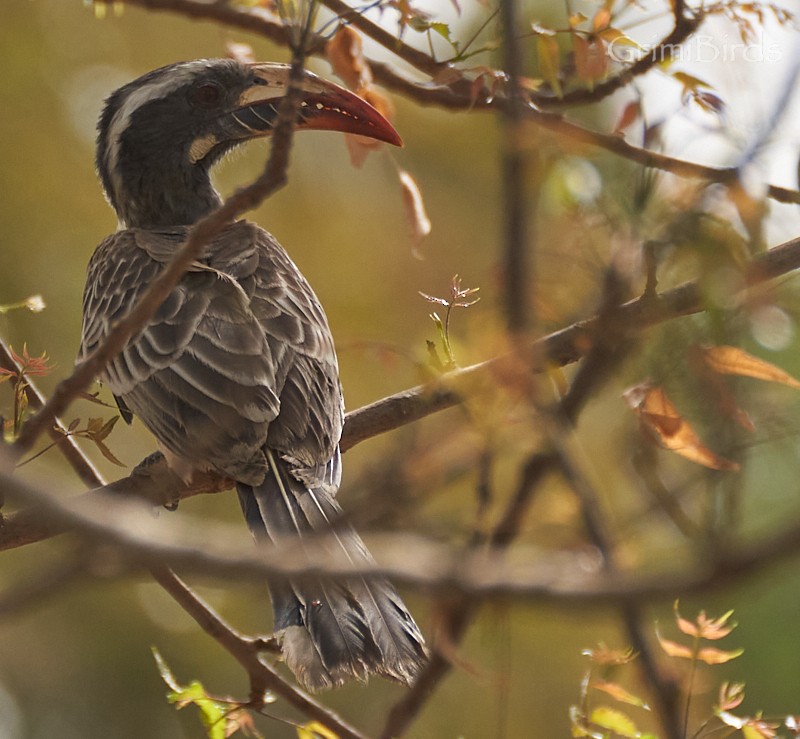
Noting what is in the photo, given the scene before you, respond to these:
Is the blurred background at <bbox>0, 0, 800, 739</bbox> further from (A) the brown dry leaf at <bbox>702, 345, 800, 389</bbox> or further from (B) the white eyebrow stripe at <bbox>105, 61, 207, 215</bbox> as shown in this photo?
(A) the brown dry leaf at <bbox>702, 345, 800, 389</bbox>

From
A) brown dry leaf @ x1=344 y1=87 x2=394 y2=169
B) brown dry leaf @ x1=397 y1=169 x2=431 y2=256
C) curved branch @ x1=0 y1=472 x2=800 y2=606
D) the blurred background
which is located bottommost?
the blurred background

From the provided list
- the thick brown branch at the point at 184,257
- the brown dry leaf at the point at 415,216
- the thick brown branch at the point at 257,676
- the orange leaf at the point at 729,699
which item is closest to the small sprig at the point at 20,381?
the thick brown branch at the point at 257,676

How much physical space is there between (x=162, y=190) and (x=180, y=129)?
24 centimetres

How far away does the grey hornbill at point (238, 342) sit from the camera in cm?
260

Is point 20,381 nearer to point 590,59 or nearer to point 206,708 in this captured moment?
point 206,708

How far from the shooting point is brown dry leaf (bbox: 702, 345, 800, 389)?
2.05 meters

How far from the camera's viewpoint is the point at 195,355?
331 centimetres

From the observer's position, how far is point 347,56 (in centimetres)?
319

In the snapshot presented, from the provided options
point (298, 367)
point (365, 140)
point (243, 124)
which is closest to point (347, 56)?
point (365, 140)

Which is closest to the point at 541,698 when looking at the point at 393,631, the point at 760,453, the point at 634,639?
the point at 393,631

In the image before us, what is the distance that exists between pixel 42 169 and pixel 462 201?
132 inches

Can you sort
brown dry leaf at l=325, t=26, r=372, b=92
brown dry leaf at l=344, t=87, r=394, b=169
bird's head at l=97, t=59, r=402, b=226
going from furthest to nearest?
bird's head at l=97, t=59, r=402, b=226, brown dry leaf at l=344, t=87, r=394, b=169, brown dry leaf at l=325, t=26, r=372, b=92

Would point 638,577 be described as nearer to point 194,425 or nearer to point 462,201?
point 194,425

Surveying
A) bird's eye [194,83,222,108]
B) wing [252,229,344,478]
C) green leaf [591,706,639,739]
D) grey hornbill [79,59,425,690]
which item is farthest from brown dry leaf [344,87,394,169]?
green leaf [591,706,639,739]
